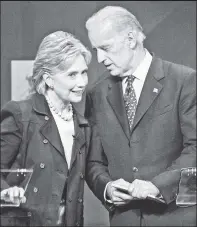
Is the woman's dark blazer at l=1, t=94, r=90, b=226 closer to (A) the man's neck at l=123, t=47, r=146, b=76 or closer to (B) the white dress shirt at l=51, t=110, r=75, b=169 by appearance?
(B) the white dress shirt at l=51, t=110, r=75, b=169

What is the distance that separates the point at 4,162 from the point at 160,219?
0.47 metres

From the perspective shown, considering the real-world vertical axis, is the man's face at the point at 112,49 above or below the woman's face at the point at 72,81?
above

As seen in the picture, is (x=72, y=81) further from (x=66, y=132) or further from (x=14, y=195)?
(x=14, y=195)

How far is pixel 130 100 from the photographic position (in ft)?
3.85

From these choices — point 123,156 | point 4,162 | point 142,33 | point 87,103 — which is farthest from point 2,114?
point 142,33

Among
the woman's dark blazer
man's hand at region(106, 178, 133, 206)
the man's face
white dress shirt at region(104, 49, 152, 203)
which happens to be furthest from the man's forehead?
man's hand at region(106, 178, 133, 206)

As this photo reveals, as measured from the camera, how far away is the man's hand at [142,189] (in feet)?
3.68

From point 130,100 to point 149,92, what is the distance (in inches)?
2.3

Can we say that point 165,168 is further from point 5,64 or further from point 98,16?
point 5,64

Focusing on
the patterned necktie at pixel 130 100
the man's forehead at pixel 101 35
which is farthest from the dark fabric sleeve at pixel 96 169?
the man's forehead at pixel 101 35

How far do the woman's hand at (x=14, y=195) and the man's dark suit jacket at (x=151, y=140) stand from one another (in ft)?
0.64

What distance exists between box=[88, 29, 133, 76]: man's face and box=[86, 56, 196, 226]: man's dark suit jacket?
0.05 m

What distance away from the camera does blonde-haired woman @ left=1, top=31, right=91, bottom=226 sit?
114 cm

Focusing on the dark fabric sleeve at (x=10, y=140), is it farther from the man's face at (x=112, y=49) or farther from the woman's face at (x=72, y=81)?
the man's face at (x=112, y=49)
